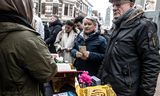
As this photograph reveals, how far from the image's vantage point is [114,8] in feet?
11.2

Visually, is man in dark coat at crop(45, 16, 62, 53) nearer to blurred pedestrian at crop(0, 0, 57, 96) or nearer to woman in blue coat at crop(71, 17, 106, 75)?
woman in blue coat at crop(71, 17, 106, 75)

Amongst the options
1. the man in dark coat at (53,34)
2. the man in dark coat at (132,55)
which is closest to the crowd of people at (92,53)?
the man in dark coat at (132,55)

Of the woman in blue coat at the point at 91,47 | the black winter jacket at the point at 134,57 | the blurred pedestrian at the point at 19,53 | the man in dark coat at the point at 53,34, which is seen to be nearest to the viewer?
the blurred pedestrian at the point at 19,53

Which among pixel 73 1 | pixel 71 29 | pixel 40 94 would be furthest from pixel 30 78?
pixel 73 1

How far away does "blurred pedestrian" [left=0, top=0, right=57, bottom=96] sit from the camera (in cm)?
223

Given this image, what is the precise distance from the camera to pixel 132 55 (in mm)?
3207

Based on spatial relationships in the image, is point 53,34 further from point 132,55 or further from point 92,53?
point 132,55

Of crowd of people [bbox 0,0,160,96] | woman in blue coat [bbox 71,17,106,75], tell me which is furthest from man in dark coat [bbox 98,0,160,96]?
woman in blue coat [bbox 71,17,106,75]

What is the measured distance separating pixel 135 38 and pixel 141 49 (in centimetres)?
13

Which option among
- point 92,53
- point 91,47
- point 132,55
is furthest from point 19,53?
point 91,47

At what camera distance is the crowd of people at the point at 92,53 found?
7.36 ft

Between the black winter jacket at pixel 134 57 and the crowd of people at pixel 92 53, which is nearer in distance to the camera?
the crowd of people at pixel 92 53

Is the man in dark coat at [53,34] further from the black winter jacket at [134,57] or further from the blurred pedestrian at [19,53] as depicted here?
the blurred pedestrian at [19,53]

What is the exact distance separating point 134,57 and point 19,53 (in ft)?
4.50
